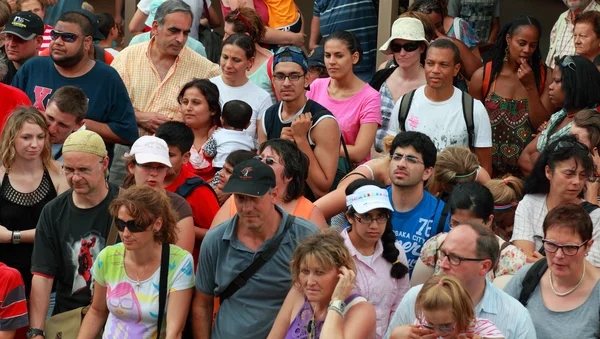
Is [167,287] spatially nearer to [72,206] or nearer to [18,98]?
[72,206]

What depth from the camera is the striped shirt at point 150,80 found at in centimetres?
820

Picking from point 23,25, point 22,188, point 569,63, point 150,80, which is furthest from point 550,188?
point 23,25

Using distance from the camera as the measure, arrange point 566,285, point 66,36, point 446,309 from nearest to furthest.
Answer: point 446,309
point 566,285
point 66,36

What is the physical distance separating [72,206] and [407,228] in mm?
2015

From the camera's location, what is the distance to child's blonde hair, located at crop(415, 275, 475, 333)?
4711mm

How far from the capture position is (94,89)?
7.69 m

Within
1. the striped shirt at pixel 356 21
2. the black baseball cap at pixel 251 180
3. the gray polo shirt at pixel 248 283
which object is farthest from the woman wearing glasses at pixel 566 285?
the striped shirt at pixel 356 21

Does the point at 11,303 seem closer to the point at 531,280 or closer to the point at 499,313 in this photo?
the point at 499,313

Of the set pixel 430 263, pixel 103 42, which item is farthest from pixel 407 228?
pixel 103 42

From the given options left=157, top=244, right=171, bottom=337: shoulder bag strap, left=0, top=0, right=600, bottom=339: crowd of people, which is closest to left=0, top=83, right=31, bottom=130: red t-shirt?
left=0, top=0, right=600, bottom=339: crowd of people

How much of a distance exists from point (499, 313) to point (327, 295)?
86cm

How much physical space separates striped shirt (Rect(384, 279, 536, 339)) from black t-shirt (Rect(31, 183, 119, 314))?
75.6 inches

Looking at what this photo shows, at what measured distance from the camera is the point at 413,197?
6312 mm

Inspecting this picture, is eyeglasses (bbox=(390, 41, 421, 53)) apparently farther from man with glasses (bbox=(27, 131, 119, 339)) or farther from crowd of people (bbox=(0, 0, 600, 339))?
man with glasses (bbox=(27, 131, 119, 339))
